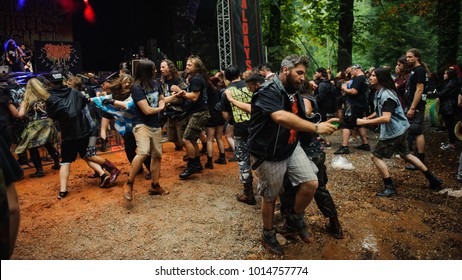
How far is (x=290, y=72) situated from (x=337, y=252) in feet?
5.69

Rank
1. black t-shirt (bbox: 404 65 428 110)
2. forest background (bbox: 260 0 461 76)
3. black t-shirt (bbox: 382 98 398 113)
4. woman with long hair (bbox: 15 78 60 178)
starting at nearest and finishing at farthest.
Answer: black t-shirt (bbox: 382 98 398 113) < black t-shirt (bbox: 404 65 428 110) < woman with long hair (bbox: 15 78 60 178) < forest background (bbox: 260 0 461 76)

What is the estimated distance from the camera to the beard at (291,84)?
2928 mm

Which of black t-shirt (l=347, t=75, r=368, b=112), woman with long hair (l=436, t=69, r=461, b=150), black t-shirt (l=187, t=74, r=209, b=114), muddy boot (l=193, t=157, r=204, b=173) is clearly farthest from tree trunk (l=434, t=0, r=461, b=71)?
muddy boot (l=193, t=157, r=204, b=173)

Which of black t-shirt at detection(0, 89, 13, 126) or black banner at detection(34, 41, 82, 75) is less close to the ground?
black banner at detection(34, 41, 82, 75)

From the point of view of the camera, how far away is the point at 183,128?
17.6ft

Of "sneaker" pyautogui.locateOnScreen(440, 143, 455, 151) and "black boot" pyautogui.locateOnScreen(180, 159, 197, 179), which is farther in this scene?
"sneaker" pyautogui.locateOnScreen(440, 143, 455, 151)

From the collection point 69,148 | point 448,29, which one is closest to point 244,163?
point 69,148

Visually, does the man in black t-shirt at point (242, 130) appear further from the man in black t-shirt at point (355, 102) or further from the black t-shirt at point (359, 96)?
the black t-shirt at point (359, 96)

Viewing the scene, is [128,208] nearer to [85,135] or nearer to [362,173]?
[85,135]

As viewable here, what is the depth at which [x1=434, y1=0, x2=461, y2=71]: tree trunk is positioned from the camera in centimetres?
1066

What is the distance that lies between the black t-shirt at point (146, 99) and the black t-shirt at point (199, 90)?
0.62m

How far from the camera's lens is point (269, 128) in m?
2.81

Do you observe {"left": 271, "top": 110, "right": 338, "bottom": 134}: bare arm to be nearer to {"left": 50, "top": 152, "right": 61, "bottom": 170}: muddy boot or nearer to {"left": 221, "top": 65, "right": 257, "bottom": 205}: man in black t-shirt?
{"left": 221, "top": 65, "right": 257, "bottom": 205}: man in black t-shirt

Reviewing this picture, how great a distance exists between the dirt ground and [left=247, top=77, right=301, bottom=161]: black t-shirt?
1001mm
